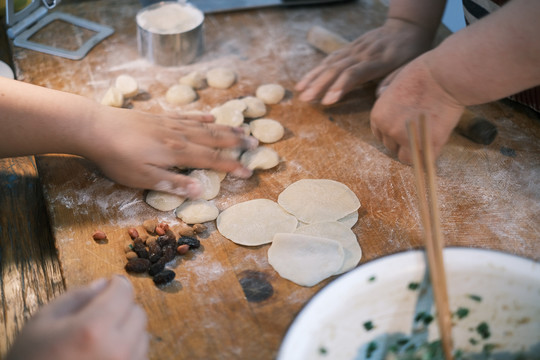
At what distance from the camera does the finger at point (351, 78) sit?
1.39m

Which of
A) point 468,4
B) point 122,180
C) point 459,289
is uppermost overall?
point 468,4

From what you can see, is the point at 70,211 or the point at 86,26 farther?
the point at 86,26

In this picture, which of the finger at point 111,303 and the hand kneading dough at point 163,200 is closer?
the finger at point 111,303

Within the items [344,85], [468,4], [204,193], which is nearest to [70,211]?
[204,193]

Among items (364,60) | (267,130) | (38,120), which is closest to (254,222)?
(267,130)

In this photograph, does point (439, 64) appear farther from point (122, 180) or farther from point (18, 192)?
point (18, 192)

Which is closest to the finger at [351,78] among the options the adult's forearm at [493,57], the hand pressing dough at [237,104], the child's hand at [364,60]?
the child's hand at [364,60]

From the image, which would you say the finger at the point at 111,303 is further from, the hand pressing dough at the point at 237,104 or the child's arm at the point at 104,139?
the hand pressing dough at the point at 237,104

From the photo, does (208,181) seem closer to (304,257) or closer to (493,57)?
(304,257)

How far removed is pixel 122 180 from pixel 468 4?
110 cm

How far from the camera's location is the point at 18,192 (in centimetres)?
121

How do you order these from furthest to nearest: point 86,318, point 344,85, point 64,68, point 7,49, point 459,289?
point 7,49 < point 64,68 < point 344,85 < point 459,289 < point 86,318

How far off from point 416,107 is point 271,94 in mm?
447

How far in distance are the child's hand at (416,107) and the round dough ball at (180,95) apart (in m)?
0.54
